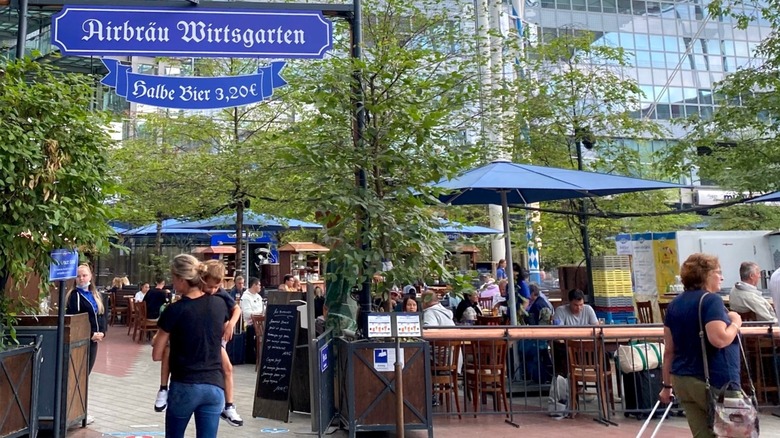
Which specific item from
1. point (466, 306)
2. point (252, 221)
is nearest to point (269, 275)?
point (252, 221)

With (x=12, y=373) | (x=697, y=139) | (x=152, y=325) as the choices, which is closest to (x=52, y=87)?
(x=12, y=373)

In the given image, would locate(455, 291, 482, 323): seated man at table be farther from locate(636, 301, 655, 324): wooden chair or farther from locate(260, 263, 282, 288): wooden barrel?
locate(260, 263, 282, 288): wooden barrel

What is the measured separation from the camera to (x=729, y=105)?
14.6 metres

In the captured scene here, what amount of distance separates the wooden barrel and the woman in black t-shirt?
16824 millimetres

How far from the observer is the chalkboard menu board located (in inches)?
270

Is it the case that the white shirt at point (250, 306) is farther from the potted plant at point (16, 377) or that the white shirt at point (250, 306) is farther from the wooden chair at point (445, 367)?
the potted plant at point (16, 377)

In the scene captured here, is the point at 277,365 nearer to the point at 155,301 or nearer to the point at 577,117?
the point at 155,301


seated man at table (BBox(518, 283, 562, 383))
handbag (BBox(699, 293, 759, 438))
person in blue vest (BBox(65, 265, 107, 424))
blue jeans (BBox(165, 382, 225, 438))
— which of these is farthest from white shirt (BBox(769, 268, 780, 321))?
person in blue vest (BBox(65, 265, 107, 424))

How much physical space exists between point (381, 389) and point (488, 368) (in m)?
1.76

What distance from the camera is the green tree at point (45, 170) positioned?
5.29 meters

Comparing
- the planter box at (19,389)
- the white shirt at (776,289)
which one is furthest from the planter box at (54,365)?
the white shirt at (776,289)

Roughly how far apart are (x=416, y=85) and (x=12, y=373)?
14.1 feet

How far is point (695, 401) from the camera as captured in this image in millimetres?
4184

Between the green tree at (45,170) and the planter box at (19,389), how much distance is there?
2.06 ft
